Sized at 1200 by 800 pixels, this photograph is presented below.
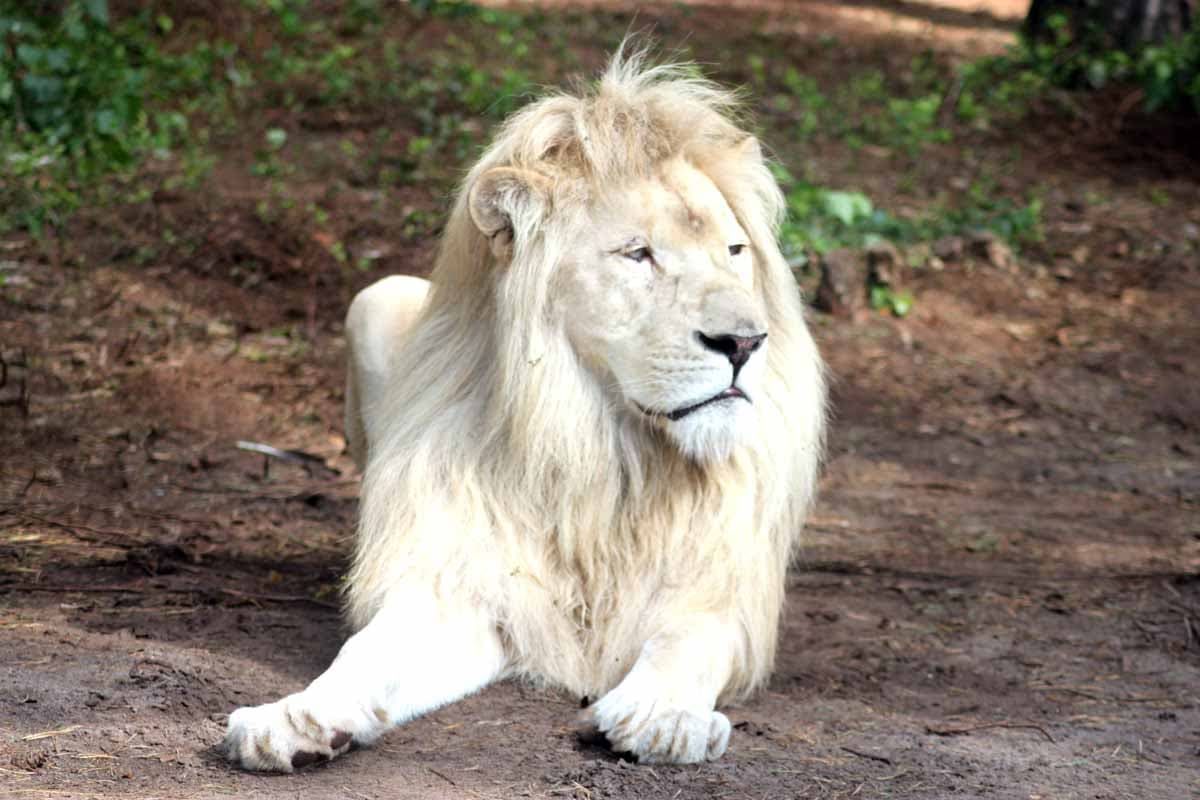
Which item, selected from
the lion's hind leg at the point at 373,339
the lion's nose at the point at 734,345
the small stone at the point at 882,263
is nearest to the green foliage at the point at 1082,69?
the small stone at the point at 882,263

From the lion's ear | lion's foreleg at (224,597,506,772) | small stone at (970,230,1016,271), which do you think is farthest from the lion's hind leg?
small stone at (970,230,1016,271)

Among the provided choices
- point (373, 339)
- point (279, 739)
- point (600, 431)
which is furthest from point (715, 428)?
point (373, 339)

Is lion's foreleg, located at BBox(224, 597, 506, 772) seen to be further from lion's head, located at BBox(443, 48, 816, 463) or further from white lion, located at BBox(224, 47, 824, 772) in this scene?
lion's head, located at BBox(443, 48, 816, 463)

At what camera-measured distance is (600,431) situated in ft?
10.5

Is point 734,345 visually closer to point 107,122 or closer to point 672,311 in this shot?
point 672,311

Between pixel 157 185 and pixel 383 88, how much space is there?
1881mm

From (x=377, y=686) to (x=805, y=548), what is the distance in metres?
2.09

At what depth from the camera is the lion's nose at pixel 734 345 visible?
296 cm

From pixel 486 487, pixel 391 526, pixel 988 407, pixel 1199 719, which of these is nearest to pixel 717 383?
pixel 486 487

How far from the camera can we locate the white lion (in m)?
3.07

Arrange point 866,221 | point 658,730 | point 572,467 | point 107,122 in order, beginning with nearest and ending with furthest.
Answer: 1. point 658,730
2. point 572,467
3. point 107,122
4. point 866,221

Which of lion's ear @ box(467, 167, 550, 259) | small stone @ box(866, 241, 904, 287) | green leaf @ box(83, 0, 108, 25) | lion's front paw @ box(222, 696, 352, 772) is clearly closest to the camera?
lion's front paw @ box(222, 696, 352, 772)

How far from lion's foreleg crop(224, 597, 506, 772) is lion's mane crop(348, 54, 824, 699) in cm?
7

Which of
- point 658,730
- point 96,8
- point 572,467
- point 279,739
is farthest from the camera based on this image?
point 96,8
